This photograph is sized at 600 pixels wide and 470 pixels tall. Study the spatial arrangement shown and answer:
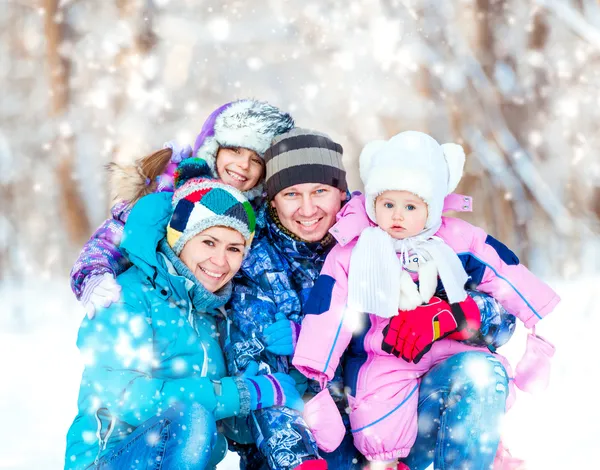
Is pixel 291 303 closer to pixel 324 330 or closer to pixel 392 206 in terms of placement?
pixel 324 330

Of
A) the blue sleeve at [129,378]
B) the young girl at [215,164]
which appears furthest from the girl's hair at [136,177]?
the blue sleeve at [129,378]

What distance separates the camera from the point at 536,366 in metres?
2.02

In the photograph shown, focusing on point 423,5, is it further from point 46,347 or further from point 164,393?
point 164,393

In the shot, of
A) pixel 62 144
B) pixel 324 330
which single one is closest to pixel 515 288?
pixel 324 330

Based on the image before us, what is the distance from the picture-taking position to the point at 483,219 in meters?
6.45

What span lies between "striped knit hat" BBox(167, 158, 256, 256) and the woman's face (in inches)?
0.8

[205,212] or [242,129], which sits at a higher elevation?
[242,129]

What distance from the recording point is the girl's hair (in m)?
2.29

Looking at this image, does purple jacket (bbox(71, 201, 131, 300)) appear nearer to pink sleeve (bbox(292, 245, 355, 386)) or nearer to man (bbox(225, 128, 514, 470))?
man (bbox(225, 128, 514, 470))

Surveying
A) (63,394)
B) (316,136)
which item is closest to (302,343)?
(316,136)

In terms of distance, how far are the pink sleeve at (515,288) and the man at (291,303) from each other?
49 mm

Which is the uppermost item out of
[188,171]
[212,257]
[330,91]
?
[330,91]

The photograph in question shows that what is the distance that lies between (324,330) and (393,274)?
0.88 ft

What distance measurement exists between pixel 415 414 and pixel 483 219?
15.7 feet
